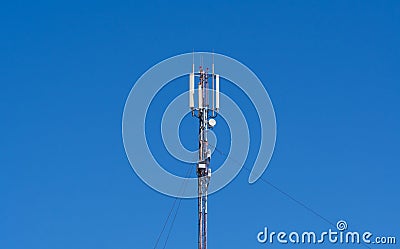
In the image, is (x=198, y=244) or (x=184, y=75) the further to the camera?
(x=184, y=75)

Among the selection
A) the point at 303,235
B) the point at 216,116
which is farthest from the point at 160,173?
the point at 303,235

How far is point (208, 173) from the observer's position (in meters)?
41.0

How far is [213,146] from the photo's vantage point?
41.9 m

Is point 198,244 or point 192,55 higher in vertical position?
point 192,55

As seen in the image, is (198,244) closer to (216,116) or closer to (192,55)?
(216,116)

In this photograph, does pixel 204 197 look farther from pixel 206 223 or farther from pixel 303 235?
pixel 303 235

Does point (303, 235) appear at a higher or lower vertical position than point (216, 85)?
lower

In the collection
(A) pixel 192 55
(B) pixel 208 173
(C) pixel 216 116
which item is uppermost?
(A) pixel 192 55

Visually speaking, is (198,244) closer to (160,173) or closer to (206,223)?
(206,223)

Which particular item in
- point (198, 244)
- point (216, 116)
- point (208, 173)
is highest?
point (216, 116)

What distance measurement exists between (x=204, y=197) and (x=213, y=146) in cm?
274

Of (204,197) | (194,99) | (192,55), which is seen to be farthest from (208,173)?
(192,55)

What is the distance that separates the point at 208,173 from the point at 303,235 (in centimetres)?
593

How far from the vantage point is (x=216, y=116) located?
42031mm
